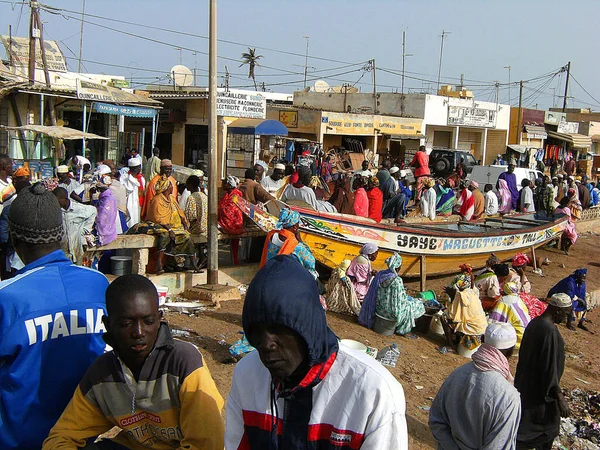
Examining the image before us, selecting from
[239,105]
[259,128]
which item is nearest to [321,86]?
[259,128]

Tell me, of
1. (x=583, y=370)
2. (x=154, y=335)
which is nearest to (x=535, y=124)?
(x=583, y=370)

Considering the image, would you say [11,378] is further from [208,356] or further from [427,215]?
[427,215]

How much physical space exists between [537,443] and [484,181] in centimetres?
1853

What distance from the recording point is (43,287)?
2428 mm

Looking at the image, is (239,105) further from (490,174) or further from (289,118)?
(289,118)

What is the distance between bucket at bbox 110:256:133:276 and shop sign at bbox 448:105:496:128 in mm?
26815

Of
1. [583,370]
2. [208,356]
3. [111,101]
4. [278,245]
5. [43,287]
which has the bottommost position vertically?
[583,370]

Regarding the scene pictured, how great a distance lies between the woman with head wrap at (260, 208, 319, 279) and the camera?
7000 mm

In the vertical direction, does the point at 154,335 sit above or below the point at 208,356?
above

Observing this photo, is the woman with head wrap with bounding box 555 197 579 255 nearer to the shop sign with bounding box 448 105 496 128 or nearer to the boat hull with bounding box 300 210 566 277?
the boat hull with bounding box 300 210 566 277

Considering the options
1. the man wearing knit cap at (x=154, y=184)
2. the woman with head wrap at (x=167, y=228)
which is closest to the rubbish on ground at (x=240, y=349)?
the woman with head wrap at (x=167, y=228)

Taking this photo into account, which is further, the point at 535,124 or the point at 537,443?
the point at 535,124

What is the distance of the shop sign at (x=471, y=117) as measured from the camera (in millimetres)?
32875

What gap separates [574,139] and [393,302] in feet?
120
